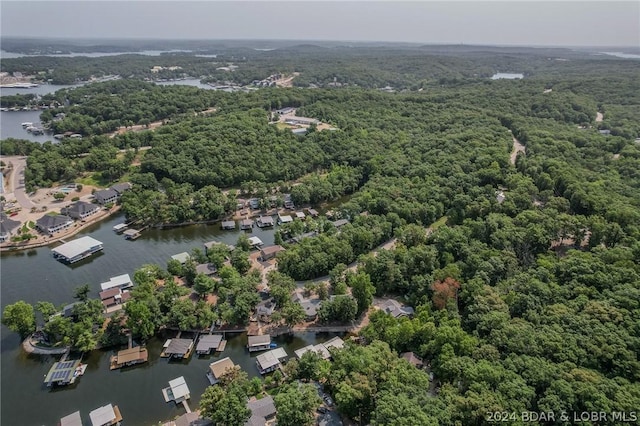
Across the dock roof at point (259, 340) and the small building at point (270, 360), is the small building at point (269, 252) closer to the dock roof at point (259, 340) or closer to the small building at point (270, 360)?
the dock roof at point (259, 340)

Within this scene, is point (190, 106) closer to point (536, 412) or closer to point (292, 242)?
point (292, 242)

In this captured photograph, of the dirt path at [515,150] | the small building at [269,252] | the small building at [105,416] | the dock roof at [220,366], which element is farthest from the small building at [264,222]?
the dirt path at [515,150]

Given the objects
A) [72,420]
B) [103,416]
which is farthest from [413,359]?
[72,420]

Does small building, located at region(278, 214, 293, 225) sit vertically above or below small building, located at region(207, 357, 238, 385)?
above

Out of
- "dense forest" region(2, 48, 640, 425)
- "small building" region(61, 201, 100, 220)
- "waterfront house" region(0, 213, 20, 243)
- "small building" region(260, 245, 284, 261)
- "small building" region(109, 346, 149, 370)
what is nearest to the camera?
"dense forest" region(2, 48, 640, 425)

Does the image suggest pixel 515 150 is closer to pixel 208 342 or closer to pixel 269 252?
pixel 269 252

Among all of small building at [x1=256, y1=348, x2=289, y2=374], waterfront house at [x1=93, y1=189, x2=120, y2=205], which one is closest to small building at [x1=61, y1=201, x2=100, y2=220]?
waterfront house at [x1=93, y1=189, x2=120, y2=205]

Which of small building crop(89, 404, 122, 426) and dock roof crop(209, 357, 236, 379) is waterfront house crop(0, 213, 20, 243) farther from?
dock roof crop(209, 357, 236, 379)
